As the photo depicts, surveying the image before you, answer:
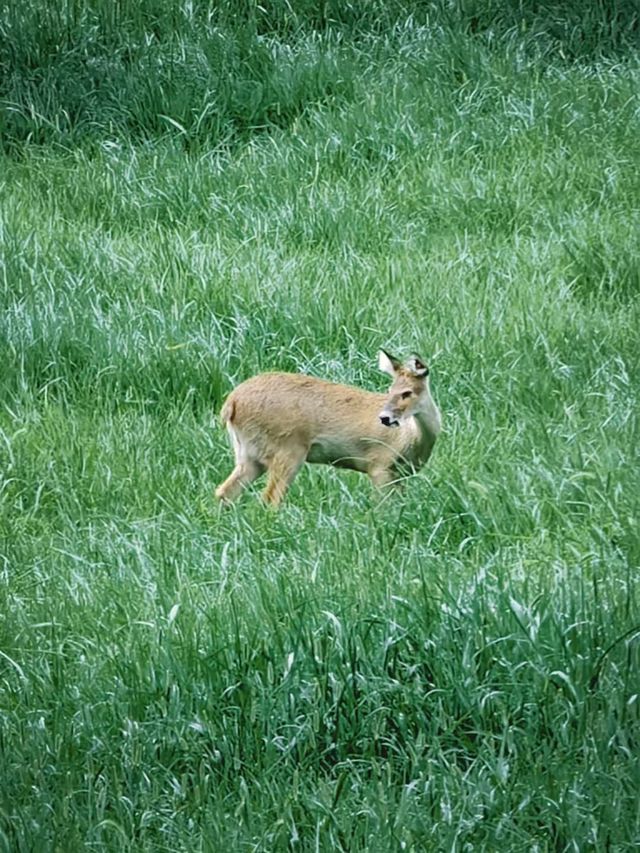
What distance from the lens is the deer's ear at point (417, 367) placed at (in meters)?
7.26

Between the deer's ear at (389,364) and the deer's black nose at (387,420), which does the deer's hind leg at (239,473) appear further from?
the deer's ear at (389,364)

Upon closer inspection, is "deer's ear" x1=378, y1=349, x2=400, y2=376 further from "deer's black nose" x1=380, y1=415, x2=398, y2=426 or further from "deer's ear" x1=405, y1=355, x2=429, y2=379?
"deer's black nose" x1=380, y1=415, x2=398, y2=426

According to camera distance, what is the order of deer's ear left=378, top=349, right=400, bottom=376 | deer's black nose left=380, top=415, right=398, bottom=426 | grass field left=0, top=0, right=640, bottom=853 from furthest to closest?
deer's ear left=378, top=349, right=400, bottom=376
deer's black nose left=380, top=415, right=398, bottom=426
grass field left=0, top=0, right=640, bottom=853

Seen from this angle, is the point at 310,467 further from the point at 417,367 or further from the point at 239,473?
the point at 417,367

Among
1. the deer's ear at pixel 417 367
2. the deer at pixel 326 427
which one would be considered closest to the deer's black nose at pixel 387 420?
the deer at pixel 326 427

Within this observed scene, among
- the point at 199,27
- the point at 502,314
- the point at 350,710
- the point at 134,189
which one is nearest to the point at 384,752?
the point at 350,710

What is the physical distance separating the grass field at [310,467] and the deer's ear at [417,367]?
0.38 m

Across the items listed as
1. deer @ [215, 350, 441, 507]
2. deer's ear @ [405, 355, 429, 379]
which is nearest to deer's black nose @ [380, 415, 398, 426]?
deer @ [215, 350, 441, 507]

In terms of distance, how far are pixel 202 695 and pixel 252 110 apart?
773cm

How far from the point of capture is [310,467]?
770 centimetres

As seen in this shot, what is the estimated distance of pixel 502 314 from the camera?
8828 millimetres

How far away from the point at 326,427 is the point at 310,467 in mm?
335

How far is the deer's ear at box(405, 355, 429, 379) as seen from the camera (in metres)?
7.26

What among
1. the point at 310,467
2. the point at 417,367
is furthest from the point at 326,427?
the point at 417,367
